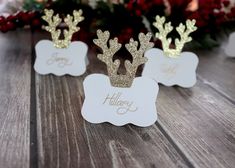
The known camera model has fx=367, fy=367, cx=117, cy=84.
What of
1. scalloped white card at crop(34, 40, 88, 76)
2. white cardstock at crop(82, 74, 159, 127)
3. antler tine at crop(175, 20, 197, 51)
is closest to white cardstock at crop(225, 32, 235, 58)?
antler tine at crop(175, 20, 197, 51)

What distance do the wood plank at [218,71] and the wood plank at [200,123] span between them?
0.12 ft

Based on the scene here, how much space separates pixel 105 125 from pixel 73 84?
0.26 metres

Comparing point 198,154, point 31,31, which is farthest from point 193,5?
point 198,154

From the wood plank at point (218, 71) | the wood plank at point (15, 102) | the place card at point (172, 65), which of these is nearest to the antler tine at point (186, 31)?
A: the place card at point (172, 65)

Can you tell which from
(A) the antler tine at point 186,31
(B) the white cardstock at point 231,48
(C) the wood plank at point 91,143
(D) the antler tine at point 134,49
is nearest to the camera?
(C) the wood plank at point 91,143

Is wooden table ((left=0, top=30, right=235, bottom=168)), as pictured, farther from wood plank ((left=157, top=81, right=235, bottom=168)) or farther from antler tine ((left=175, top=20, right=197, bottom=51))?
antler tine ((left=175, top=20, right=197, bottom=51))

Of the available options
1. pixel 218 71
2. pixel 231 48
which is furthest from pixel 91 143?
pixel 231 48

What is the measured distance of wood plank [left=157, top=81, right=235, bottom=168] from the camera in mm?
605

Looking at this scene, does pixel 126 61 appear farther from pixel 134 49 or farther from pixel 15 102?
pixel 15 102

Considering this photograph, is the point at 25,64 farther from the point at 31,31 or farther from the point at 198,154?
the point at 198,154

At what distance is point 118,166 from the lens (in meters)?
0.55

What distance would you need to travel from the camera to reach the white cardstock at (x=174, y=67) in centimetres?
95

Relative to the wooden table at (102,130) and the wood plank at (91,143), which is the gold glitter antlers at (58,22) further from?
the wood plank at (91,143)

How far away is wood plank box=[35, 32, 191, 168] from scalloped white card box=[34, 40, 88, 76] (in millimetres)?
195
